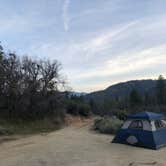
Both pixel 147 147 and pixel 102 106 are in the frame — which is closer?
pixel 147 147

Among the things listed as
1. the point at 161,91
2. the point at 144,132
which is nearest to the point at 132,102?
the point at 161,91

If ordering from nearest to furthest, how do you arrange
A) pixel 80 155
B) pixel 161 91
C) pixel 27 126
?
1. pixel 80 155
2. pixel 27 126
3. pixel 161 91

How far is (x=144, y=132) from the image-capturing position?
43.5 feet

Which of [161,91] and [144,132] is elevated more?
[161,91]

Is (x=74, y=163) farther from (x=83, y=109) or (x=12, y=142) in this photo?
(x=83, y=109)

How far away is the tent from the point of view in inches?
511

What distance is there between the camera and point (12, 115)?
24.6 meters

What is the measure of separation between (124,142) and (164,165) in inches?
175

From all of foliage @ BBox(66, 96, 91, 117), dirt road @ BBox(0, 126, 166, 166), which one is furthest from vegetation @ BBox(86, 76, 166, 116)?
dirt road @ BBox(0, 126, 166, 166)

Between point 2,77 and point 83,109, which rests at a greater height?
point 2,77

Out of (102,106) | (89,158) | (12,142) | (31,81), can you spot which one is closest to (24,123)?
(31,81)

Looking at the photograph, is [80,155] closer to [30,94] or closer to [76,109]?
[30,94]

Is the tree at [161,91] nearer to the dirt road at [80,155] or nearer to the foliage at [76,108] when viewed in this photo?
the foliage at [76,108]

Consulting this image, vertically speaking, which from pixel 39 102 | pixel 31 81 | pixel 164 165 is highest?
pixel 31 81
